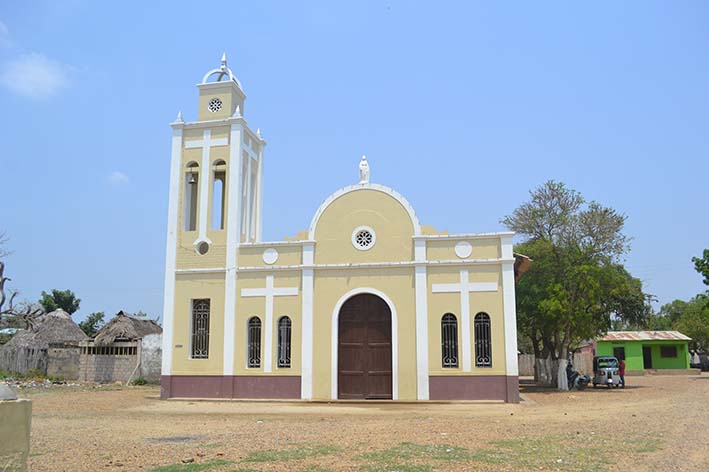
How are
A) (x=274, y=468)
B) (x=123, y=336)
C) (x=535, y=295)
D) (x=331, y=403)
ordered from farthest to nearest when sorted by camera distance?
(x=123, y=336)
(x=535, y=295)
(x=331, y=403)
(x=274, y=468)

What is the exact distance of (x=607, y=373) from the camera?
29266 mm

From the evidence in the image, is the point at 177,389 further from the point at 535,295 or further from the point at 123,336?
the point at 535,295

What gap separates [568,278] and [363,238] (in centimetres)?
1021

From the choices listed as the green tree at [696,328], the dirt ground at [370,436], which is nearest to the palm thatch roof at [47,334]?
the dirt ground at [370,436]

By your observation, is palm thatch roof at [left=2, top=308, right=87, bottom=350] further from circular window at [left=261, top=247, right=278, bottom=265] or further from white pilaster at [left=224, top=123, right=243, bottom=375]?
circular window at [left=261, top=247, right=278, bottom=265]

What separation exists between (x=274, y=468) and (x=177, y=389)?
14709mm

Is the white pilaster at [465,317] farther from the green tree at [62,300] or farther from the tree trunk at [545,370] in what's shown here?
the green tree at [62,300]

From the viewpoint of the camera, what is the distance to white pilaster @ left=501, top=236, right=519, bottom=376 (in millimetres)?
20109

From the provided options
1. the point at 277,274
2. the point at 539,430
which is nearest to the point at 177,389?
the point at 277,274

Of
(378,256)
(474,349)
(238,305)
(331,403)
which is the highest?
(378,256)

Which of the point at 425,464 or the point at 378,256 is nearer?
the point at 425,464

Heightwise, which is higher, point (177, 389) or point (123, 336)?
point (123, 336)

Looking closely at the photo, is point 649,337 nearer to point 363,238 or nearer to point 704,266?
point 704,266

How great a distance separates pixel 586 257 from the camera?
28062 mm
